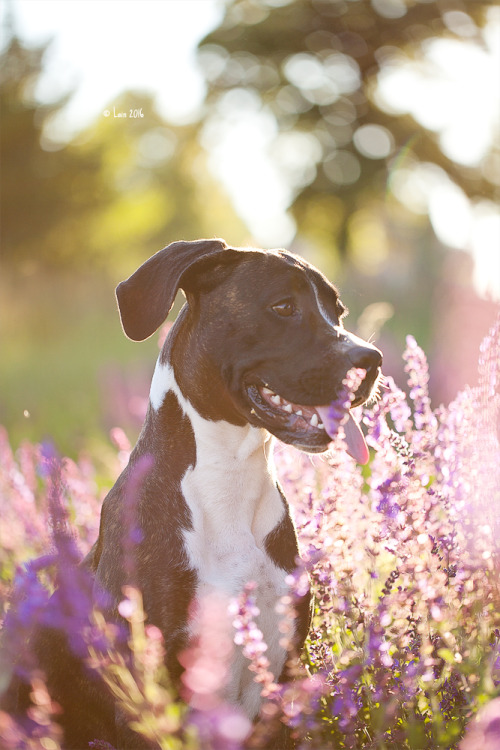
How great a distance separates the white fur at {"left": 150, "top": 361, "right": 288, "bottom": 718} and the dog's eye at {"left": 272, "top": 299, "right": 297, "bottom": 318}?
500mm

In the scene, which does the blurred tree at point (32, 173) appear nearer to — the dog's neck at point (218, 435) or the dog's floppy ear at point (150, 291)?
the dog's floppy ear at point (150, 291)

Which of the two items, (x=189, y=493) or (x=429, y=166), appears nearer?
(x=189, y=493)

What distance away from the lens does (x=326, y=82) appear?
29078 mm

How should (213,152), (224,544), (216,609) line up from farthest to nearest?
(213,152)
(224,544)
(216,609)

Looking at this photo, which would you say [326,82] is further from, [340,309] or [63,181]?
[340,309]

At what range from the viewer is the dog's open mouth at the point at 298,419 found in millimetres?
3148

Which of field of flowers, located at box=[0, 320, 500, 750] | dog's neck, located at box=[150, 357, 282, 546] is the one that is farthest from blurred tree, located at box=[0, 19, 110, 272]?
field of flowers, located at box=[0, 320, 500, 750]

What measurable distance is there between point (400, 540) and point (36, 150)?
1171 inches

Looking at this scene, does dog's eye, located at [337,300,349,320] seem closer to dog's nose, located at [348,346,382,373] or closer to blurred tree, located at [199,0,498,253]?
dog's nose, located at [348,346,382,373]

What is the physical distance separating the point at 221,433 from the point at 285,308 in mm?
597

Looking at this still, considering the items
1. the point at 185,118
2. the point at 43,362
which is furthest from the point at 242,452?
the point at 185,118

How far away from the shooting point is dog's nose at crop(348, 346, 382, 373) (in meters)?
3.03

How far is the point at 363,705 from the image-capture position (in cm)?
303

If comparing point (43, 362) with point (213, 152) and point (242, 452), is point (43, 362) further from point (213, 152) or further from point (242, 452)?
point (242, 452)
